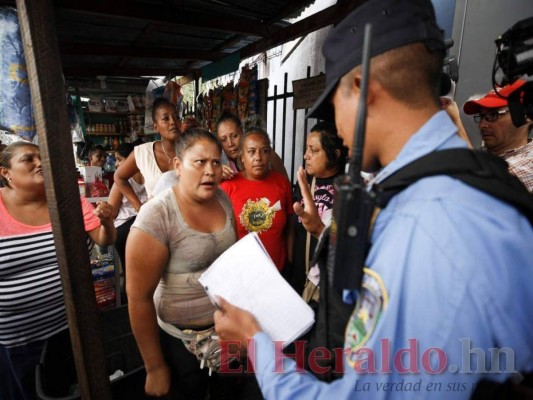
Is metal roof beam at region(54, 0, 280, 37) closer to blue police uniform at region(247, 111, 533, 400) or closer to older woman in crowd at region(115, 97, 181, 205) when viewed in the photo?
older woman in crowd at region(115, 97, 181, 205)

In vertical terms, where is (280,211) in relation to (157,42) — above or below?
below

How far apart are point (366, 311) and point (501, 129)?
234 cm

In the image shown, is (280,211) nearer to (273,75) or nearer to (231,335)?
(231,335)

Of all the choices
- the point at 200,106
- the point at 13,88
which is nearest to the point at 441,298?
the point at 13,88


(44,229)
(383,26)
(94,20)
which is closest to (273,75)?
(94,20)

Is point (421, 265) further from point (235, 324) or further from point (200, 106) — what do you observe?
point (200, 106)

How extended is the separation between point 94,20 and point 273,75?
10.3 ft

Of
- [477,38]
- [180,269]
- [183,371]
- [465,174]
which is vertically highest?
[477,38]

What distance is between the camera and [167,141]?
3.22 m

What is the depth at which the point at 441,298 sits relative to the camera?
57 cm

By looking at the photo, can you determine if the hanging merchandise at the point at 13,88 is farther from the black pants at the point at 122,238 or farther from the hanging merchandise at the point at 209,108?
the hanging merchandise at the point at 209,108

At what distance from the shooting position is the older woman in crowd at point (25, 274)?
1745mm

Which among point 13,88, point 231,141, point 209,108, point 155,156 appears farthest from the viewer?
point 209,108

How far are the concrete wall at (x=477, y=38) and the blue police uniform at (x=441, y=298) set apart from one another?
2.65 m
